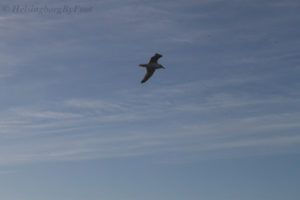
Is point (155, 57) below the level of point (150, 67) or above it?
above

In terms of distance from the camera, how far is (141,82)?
12694 centimetres

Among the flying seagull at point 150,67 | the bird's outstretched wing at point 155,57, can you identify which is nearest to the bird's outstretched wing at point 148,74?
the flying seagull at point 150,67

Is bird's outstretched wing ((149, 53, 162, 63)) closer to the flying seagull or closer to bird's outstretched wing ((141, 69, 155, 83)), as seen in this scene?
the flying seagull

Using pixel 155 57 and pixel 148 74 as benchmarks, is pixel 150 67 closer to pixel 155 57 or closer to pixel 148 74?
pixel 148 74

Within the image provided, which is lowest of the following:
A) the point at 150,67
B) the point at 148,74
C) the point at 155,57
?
the point at 148,74

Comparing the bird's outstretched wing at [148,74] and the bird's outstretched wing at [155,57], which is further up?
the bird's outstretched wing at [155,57]

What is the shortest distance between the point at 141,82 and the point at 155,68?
4432 mm

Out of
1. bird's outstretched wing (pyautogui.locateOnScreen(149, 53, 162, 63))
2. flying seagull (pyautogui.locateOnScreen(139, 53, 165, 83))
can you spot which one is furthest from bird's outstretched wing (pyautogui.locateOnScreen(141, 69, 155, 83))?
bird's outstretched wing (pyautogui.locateOnScreen(149, 53, 162, 63))

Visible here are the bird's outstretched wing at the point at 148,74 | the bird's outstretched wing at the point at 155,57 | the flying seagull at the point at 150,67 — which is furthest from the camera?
the bird's outstretched wing at the point at 148,74

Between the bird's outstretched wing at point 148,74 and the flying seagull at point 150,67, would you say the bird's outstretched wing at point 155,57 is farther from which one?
the bird's outstretched wing at point 148,74

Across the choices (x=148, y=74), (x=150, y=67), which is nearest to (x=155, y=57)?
(x=150, y=67)

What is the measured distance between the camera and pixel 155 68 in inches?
5074

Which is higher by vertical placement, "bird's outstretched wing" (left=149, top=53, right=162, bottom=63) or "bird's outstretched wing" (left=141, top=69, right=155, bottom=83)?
"bird's outstretched wing" (left=149, top=53, right=162, bottom=63)

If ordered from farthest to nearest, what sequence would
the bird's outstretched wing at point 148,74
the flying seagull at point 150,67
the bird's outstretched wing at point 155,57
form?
the bird's outstretched wing at point 148,74
the flying seagull at point 150,67
the bird's outstretched wing at point 155,57
